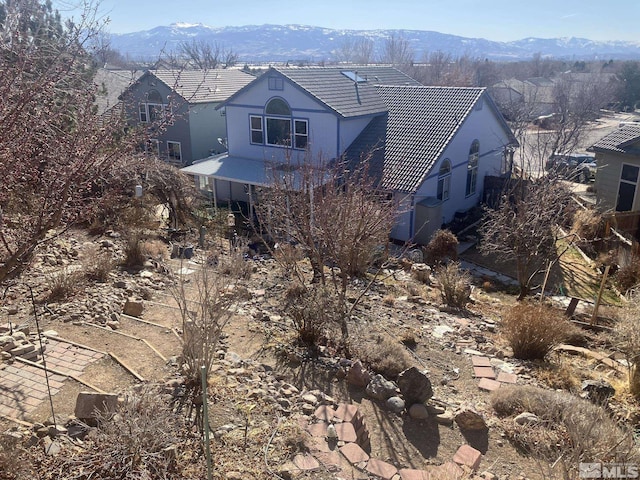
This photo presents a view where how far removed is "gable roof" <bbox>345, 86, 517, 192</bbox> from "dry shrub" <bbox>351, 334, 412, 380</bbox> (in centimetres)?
1080

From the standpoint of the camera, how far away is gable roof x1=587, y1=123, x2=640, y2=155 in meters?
19.1

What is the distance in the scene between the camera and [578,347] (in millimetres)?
9969

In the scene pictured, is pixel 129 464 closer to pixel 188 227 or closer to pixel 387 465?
pixel 387 465

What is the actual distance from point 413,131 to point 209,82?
47.6ft

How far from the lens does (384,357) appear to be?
7.68 meters

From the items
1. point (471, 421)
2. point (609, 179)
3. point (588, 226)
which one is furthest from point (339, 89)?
point (471, 421)

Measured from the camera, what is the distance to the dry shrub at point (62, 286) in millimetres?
9086

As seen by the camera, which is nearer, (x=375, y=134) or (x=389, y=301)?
(x=389, y=301)

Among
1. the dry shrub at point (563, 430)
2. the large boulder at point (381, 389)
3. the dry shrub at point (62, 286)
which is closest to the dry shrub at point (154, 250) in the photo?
the dry shrub at point (62, 286)

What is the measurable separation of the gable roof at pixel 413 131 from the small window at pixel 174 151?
40.2 feet

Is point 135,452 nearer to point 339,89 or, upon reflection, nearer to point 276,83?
point 276,83

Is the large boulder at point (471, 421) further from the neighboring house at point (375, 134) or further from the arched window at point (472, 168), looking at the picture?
the arched window at point (472, 168)

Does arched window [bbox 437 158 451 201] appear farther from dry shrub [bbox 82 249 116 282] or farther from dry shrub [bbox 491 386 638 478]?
dry shrub [bbox 491 386 638 478]

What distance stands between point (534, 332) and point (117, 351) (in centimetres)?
→ 670
